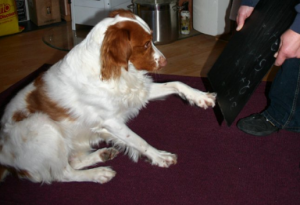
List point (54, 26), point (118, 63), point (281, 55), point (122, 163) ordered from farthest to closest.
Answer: point (54, 26) → point (122, 163) → point (118, 63) → point (281, 55)

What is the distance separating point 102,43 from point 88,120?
0.52 meters

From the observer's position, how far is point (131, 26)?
1.98m

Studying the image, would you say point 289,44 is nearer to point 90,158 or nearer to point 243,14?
point 243,14

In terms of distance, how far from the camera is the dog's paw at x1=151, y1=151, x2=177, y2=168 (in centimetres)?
229

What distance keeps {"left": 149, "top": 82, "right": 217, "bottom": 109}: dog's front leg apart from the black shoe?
0.45 metres

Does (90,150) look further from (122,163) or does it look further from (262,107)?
(262,107)

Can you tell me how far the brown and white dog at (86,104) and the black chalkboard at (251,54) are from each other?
0.53 ft

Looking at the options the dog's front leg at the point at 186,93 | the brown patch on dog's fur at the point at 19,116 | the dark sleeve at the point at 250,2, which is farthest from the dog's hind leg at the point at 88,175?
the dark sleeve at the point at 250,2

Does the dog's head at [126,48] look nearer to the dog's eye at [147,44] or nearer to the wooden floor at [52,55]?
the dog's eye at [147,44]

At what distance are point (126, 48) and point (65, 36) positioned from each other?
9.97 feet

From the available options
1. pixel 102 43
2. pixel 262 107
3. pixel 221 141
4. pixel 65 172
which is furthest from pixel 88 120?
pixel 262 107

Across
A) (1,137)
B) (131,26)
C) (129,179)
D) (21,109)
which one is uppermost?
(131,26)

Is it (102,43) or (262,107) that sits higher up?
(102,43)

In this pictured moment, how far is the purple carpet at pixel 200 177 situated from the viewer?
6.81 feet
